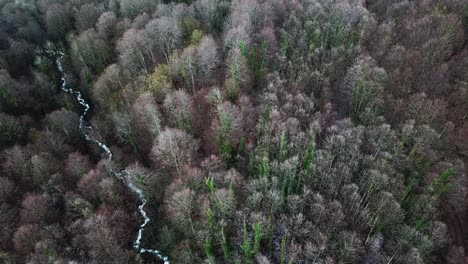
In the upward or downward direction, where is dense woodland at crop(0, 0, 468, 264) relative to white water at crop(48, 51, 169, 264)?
upward

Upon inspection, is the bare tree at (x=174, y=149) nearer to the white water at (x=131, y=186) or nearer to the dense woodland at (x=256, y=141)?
the dense woodland at (x=256, y=141)

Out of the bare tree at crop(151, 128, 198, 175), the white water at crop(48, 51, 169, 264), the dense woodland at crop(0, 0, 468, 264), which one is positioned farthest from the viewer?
the bare tree at crop(151, 128, 198, 175)

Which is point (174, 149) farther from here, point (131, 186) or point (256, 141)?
point (256, 141)

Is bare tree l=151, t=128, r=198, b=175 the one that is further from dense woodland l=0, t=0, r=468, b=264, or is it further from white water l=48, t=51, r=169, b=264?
white water l=48, t=51, r=169, b=264

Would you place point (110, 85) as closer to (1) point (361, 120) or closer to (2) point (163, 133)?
(2) point (163, 133)

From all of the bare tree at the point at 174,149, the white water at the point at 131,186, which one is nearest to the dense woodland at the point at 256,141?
the bare tree at the point at 174,149

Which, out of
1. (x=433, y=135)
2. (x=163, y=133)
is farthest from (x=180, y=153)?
(x=433, y=135)

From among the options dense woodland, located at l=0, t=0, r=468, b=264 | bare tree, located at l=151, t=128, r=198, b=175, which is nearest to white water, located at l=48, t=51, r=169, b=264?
dense woodland, located at l=0, t=0, r=468, b=264

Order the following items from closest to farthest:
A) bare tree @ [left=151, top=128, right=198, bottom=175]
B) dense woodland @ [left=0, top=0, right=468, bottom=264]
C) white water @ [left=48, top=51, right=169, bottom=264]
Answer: dense woodland @ [left=0, top=0, right=468, bottom=264] → white water @ [left=48, top=51, right=169, bottom=264] → bare tree @ [left=151, top=128, right=198, bottom=175]
